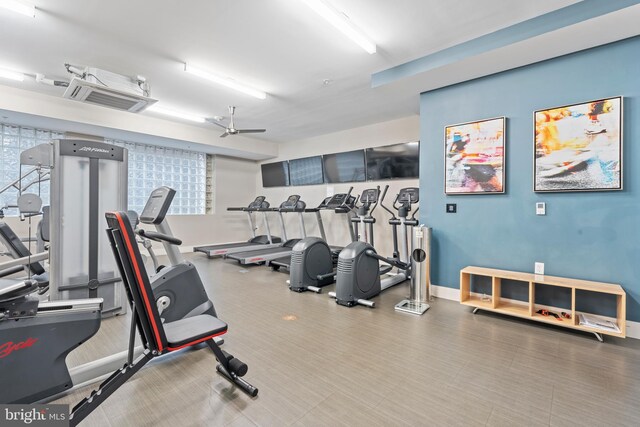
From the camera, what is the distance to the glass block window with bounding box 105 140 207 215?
710 centimetres

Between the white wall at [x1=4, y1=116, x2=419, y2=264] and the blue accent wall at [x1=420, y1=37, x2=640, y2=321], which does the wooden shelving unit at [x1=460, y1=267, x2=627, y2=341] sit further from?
the white wall at [x1=4, y1=116, x2=419, y2=264]

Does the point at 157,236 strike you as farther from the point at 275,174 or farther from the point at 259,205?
the point at 275,174

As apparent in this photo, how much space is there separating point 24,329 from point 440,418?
2444 millimetres

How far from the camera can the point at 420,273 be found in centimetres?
372

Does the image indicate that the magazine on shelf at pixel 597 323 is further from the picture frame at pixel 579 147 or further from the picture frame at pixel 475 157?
the picture frame at pixel 475 157

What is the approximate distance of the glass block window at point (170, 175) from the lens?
23.3 ft

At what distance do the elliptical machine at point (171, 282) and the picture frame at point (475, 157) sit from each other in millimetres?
3404

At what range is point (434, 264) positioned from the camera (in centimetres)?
416

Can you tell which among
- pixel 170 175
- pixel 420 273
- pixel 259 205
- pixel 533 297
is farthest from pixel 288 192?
pixel 533 297

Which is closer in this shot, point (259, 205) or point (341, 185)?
point (341, 185)

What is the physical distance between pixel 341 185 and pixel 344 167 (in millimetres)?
469

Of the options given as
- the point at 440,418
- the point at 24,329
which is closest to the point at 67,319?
the point at 24,329

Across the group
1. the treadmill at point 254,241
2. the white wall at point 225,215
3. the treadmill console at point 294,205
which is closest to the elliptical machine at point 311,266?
the treadmill console at point 294,205

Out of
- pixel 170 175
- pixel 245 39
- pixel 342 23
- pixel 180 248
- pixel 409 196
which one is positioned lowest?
pixel 180 248
